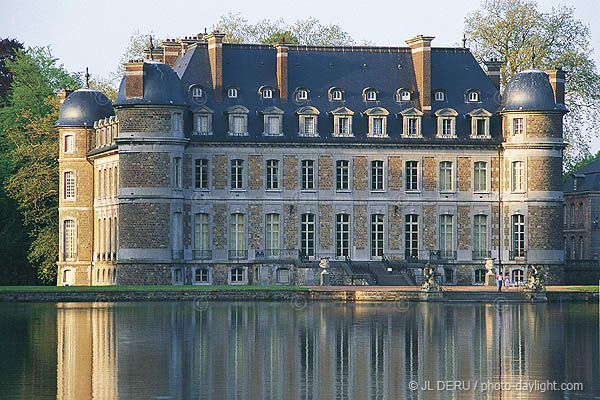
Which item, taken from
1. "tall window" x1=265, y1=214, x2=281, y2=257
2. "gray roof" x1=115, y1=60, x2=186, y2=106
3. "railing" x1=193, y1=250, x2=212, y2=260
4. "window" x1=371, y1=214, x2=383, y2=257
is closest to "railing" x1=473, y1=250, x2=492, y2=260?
"window" x1=371, y1=214, x2=383, y2=257

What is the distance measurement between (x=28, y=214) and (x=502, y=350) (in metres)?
47.2

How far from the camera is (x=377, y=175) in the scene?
72.1 metres

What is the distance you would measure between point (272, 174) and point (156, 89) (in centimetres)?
785

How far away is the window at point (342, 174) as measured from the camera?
71.7 metres

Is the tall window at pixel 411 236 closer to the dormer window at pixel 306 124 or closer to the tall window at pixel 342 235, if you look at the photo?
the tall window at pixel 342 235

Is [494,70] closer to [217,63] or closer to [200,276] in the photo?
[217,63]

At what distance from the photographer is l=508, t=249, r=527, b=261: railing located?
70875 mm

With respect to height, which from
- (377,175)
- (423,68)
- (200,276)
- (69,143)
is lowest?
(200,276)

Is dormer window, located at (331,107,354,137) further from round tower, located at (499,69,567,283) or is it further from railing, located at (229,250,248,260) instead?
round tower, located at (499,69,567,283)

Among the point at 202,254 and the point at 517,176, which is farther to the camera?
the point at 517,176

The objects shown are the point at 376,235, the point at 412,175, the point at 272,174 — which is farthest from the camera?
the point at 412,175

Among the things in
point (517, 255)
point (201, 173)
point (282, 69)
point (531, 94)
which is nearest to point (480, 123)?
point (531, 94)

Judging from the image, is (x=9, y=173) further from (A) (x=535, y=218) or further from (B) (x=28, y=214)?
(A) (x=535, y=218)

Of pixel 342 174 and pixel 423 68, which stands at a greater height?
pixel 423 68
